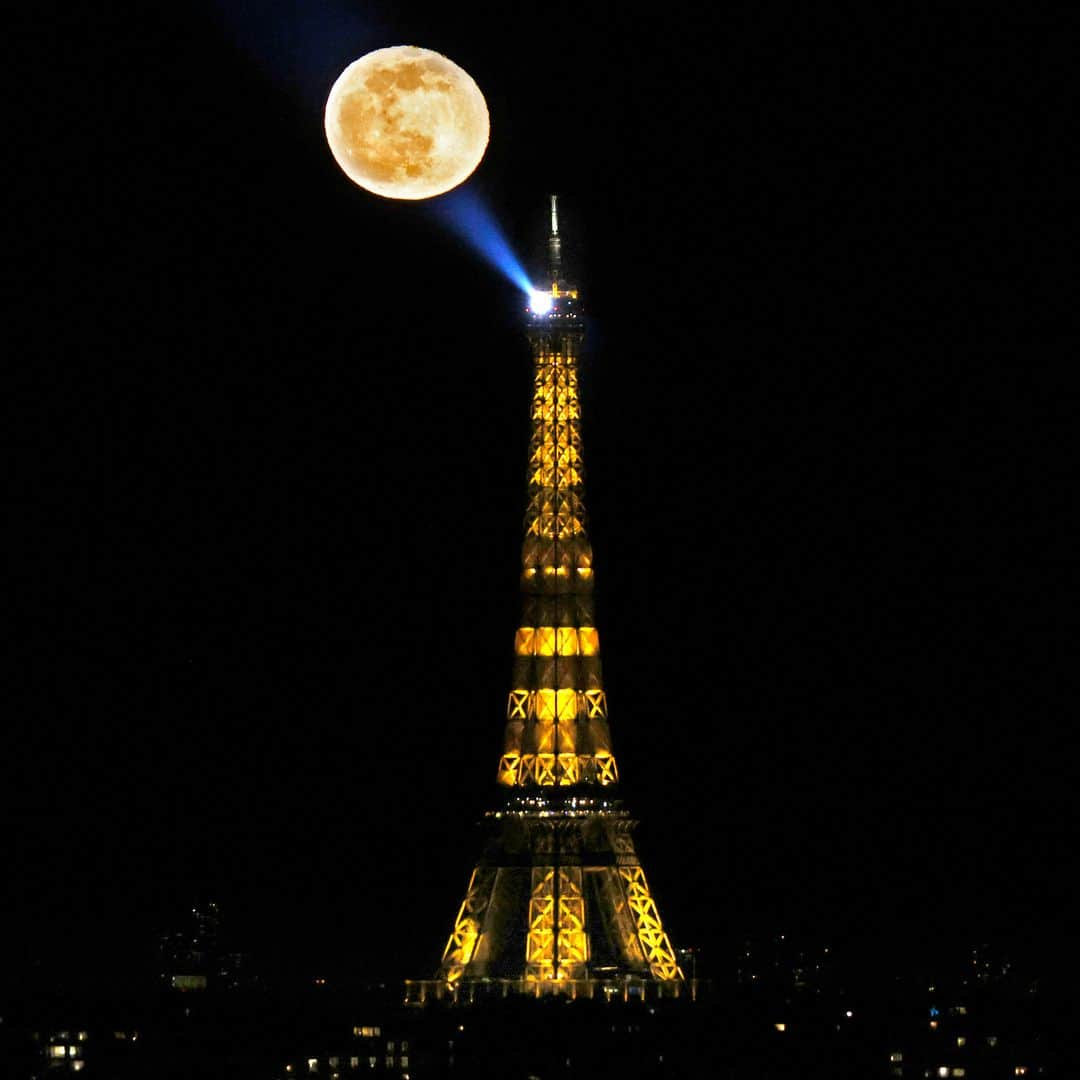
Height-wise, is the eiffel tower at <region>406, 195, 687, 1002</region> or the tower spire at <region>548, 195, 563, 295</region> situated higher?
the tower spire at <region>548, 195, 563, 295</region>

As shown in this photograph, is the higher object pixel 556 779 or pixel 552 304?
pixel 552 304

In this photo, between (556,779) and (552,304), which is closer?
(556,779)

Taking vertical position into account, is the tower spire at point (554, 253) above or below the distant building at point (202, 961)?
above

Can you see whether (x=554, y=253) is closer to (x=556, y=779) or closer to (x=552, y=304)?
(x=552, y=304)

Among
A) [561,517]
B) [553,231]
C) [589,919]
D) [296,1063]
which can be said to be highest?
[553,231]

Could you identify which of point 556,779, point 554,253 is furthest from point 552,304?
point 556,779

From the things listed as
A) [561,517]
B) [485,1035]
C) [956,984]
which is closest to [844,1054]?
[485,1035]

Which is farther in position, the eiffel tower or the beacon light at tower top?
the beacon light at tower top

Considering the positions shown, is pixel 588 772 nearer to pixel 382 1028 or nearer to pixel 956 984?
pixel 382 1028
